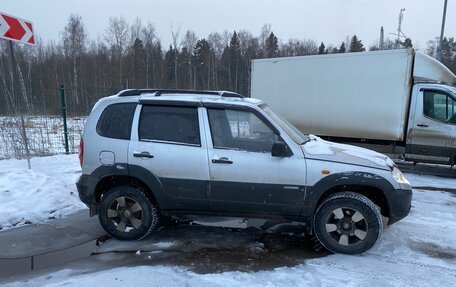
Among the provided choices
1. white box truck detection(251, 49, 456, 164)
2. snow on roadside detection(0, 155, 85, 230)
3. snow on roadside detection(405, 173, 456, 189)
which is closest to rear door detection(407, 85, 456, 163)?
white box truck detection(251, 49, 456, 164)

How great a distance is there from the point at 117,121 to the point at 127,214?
125 centimetres

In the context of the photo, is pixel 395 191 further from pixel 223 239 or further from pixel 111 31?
pixel 111 31

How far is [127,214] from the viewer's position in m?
4.83

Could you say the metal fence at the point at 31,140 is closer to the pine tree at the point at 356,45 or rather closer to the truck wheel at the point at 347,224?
the truck wheel at the point at 347,224

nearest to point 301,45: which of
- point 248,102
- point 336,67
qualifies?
point 336,67

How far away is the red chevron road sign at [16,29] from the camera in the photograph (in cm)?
667

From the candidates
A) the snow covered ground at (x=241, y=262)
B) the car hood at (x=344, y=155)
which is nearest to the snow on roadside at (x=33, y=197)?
the snow covered ground at (x=241, y=262)

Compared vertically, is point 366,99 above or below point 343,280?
above

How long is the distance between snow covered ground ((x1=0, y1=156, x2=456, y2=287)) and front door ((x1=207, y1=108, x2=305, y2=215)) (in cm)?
59

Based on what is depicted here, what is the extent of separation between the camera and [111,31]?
196ft

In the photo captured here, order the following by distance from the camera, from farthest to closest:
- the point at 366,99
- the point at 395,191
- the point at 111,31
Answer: the point at 111,31, the point at 366,99, the point at 395,191

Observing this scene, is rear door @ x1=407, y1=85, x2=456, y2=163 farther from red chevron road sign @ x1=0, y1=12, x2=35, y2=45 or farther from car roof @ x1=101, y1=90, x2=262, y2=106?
red chevron road sign @ x1=0, y1=12, x2=35, y2=45

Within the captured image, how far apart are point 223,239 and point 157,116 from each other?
1.89 meters

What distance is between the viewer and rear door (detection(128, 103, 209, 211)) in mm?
4602
